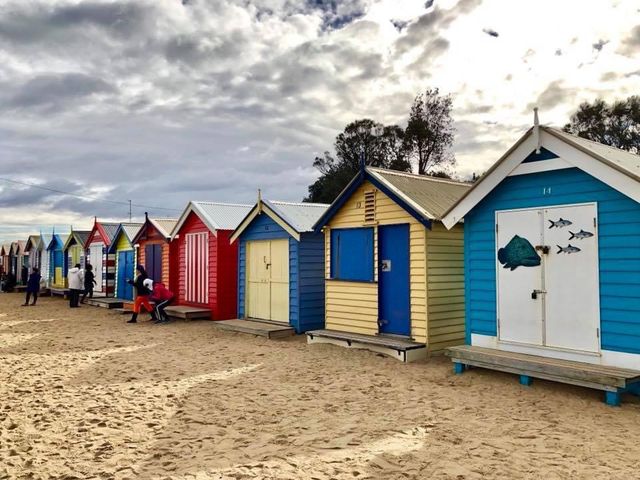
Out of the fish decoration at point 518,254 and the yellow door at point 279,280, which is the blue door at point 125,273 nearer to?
the yellow door at point 279,280

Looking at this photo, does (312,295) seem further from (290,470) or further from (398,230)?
(290,470)

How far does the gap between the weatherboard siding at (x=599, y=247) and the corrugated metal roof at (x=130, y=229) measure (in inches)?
664

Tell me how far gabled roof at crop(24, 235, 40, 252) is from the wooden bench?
1293 inches

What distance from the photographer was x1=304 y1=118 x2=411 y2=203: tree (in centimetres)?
4353

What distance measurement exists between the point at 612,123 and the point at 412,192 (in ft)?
98.3

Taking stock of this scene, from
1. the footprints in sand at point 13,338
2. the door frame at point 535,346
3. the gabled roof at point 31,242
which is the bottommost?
the footprints in sand at point 13,338

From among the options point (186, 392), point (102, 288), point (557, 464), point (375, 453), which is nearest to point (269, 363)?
point (186, 392)

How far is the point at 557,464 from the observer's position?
510 centimetres

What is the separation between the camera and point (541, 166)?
8242mm

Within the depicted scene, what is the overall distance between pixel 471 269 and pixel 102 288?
20008mm

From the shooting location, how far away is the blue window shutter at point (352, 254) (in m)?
11.6

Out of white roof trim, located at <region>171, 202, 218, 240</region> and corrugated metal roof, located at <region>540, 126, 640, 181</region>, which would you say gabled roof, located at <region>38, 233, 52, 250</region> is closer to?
white roof trim, located at <region>171, 202, 218, 240</region>

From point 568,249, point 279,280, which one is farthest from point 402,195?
A: point 279,280

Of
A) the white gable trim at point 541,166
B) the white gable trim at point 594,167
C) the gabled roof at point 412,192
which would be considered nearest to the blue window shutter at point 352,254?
the gabled roof at point 412,192
